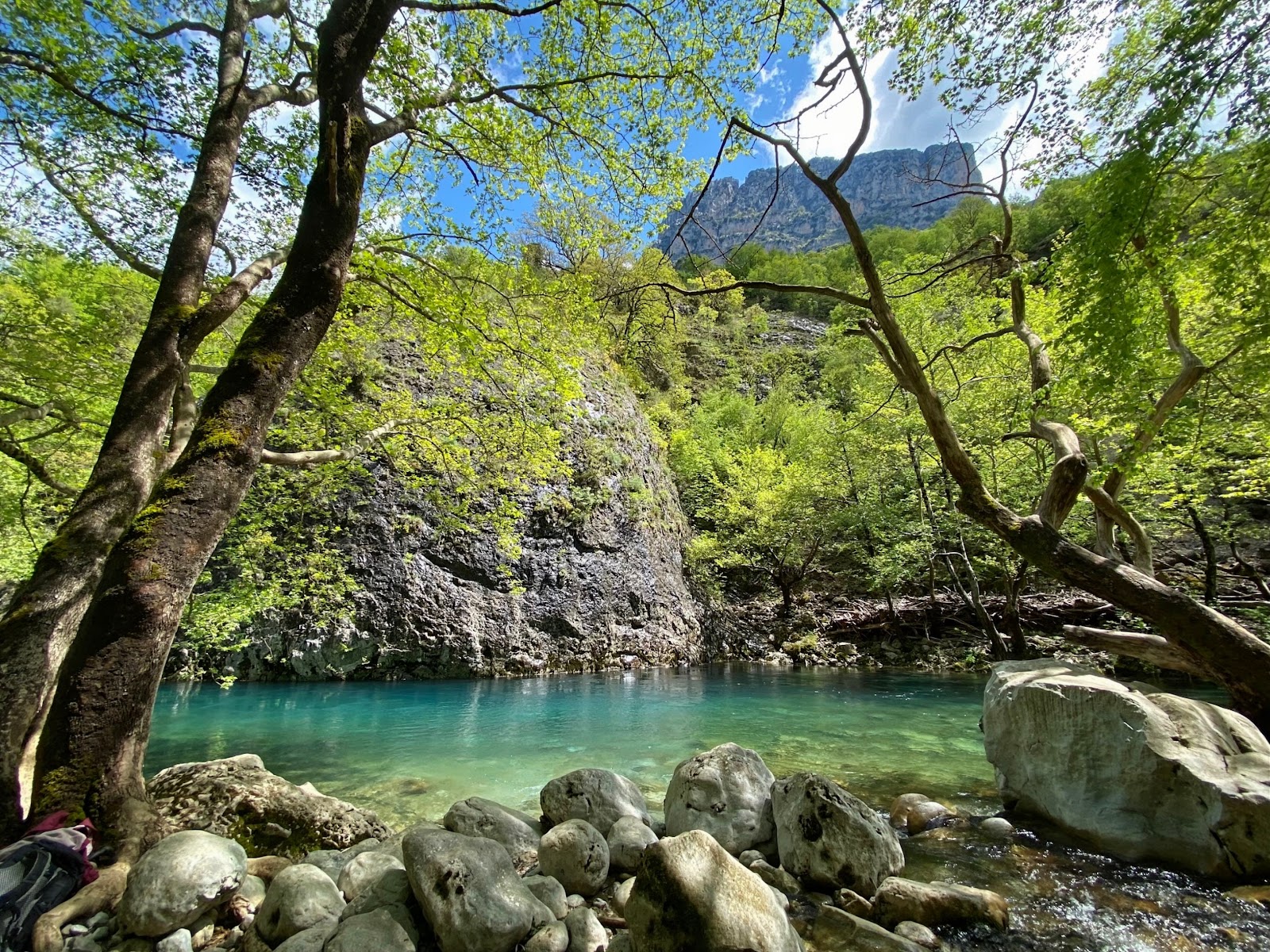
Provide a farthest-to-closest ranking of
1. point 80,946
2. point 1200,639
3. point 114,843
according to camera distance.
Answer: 1. point 1200,639
2. point 114,843
3. point 80,946

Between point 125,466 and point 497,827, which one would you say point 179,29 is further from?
point 497,827

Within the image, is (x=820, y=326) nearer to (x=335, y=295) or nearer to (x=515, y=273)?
(x=515, y=273)

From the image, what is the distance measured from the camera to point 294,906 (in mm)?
2803

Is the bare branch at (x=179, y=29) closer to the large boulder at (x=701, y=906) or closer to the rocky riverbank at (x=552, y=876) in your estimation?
the rocky riverbank at (x=552, y=876)

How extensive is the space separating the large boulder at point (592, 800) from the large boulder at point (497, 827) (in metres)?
0.27

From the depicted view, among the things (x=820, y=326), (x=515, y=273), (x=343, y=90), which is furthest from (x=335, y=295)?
(x=820, y=326)

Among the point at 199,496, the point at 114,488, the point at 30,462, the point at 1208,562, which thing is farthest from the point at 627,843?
the point at 1208,562

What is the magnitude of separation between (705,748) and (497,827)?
186 inches

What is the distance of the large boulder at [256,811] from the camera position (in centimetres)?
408

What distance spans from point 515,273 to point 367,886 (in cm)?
→ 630

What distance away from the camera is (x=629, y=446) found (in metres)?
23.2

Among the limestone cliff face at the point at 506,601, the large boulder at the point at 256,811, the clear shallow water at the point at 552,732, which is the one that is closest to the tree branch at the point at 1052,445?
the clear shallow water at the point at 552,732

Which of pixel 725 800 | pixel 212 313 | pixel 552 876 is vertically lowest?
pixel 552 876

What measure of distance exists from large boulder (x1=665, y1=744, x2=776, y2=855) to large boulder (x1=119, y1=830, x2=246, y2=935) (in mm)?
2958
